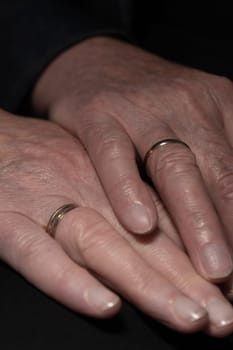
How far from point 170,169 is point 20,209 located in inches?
8.2

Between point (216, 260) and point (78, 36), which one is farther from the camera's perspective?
point (78, 36)

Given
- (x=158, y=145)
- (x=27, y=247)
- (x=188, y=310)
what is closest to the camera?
(x=188, y=310)

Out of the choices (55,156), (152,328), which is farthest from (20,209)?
(152,328)

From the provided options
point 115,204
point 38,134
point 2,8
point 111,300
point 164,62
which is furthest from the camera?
point 2,8

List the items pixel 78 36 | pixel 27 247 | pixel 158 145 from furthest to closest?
pixel 78 36
pixel 158 145
pixel 27 247

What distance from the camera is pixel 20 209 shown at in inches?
29.7

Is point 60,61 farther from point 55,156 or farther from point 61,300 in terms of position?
point 61,300

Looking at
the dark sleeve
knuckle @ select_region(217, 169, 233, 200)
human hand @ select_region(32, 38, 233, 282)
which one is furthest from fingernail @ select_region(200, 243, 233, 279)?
the dark sleeve

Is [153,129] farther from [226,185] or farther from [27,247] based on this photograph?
[27,247]

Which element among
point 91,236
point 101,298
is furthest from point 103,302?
point 91,236

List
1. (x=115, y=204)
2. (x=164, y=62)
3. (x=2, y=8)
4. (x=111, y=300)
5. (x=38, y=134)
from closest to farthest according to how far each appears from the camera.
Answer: (x=111, y=300), (x=115, y=204), (x=38, y=134), (x=164, y=62), (x=2, y=8)

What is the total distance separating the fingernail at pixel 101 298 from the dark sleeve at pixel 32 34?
567 millimetres

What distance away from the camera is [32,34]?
1.11 metres

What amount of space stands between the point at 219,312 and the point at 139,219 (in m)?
0.15
